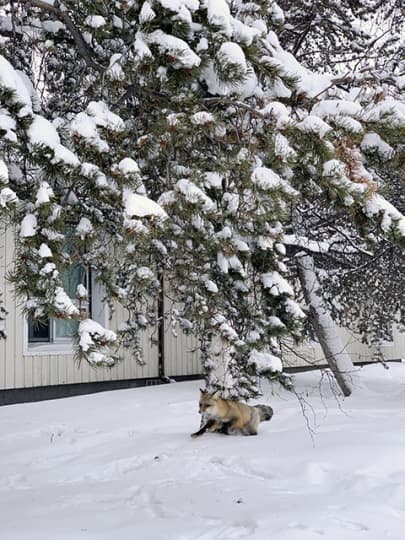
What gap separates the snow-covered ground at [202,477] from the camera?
11.4 ft

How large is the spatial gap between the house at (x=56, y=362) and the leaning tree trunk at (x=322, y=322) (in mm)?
435

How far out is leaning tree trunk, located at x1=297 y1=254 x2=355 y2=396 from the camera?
876 cm

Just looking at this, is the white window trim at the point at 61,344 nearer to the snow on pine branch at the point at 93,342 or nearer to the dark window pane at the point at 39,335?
the dark window pane at the point at 39,335

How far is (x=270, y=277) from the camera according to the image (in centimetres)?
367

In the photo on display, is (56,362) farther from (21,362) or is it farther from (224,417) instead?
(224,417)

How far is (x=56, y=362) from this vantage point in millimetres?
9906

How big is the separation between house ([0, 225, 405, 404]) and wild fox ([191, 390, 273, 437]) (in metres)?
2.20

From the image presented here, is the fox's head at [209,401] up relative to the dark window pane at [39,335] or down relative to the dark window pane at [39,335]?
down

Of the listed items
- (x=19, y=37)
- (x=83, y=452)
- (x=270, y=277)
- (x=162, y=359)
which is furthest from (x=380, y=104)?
(x=162, y=359)

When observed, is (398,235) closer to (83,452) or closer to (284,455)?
(284,455)

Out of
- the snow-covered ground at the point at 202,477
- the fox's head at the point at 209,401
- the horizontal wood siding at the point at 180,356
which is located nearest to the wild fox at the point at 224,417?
the fox's head at the point at 209,401

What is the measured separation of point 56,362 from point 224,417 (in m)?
4.58

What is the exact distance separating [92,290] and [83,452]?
4728 mm

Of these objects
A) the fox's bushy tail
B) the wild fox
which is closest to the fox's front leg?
the wild fox
